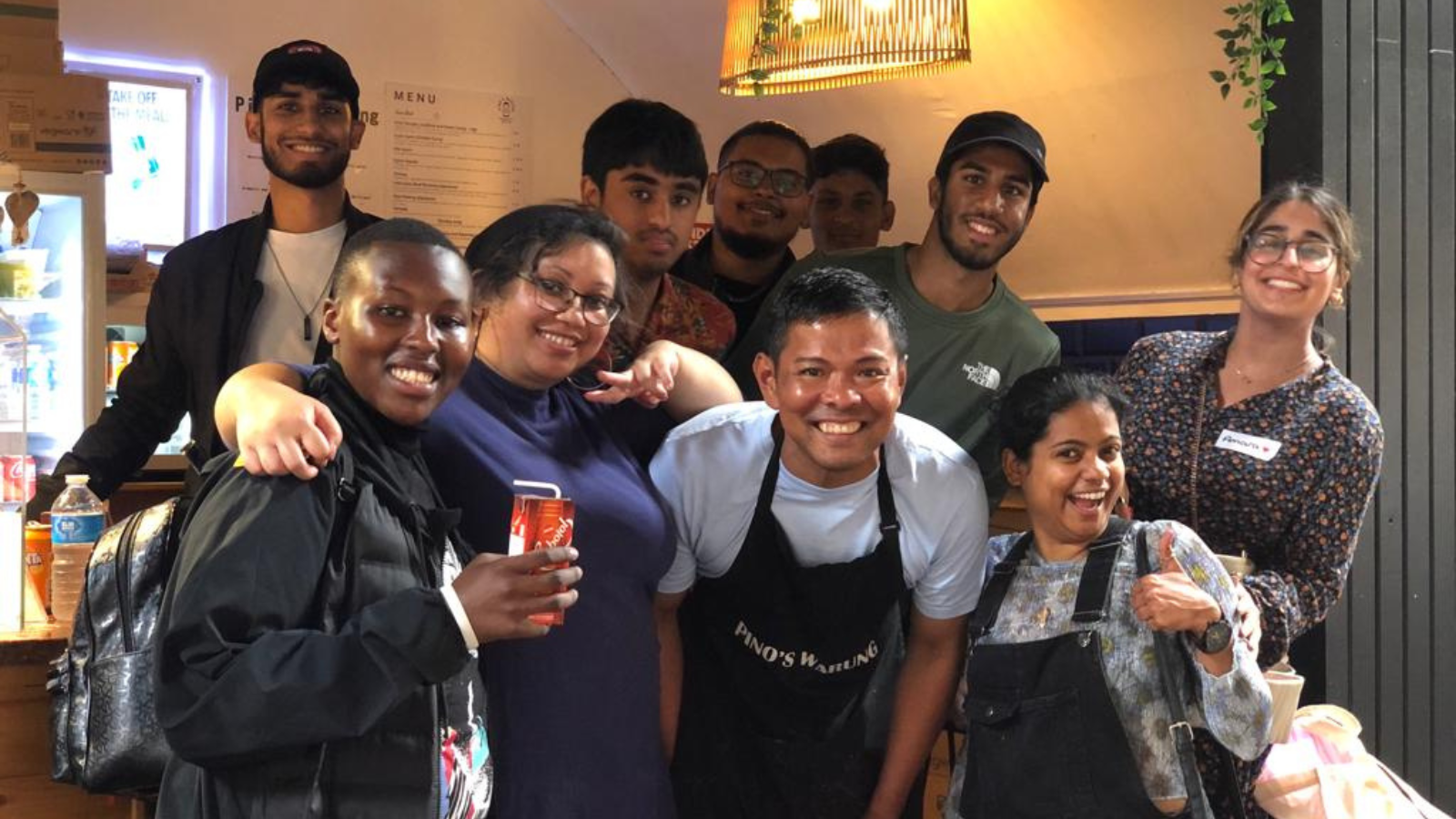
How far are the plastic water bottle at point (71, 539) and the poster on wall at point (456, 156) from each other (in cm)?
281

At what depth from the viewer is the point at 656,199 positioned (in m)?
3.08

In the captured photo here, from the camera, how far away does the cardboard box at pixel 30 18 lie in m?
4.46

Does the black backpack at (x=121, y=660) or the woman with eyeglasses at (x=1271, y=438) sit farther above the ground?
the woman with eyeglasses at (x=1271, y=438)

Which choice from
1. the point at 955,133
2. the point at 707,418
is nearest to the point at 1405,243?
the point at 955,133

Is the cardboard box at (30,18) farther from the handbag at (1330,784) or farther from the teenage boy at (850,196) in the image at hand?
the handbag at (1330,784)

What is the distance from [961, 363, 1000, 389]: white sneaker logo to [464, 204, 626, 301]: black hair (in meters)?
1.02

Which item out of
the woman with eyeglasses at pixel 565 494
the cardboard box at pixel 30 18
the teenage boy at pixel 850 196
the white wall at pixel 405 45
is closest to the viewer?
the woman with eyeglasses at pixel 565 494

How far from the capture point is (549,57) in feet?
20.1

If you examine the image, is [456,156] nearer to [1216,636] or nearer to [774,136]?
[774,136]

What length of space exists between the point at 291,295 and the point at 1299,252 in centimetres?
227

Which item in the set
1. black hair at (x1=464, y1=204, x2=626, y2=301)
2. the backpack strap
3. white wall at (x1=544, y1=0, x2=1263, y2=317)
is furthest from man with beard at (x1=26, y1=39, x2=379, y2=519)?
white wall at (x1=544, y1=0, x2=1263, y2=317)

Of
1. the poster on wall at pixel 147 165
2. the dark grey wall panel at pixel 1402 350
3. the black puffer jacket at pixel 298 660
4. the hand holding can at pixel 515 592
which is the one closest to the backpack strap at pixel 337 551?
the black puffer jacket at pixel 298 660

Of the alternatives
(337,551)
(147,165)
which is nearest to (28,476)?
(337,551)

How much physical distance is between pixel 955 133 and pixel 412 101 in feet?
10.3
